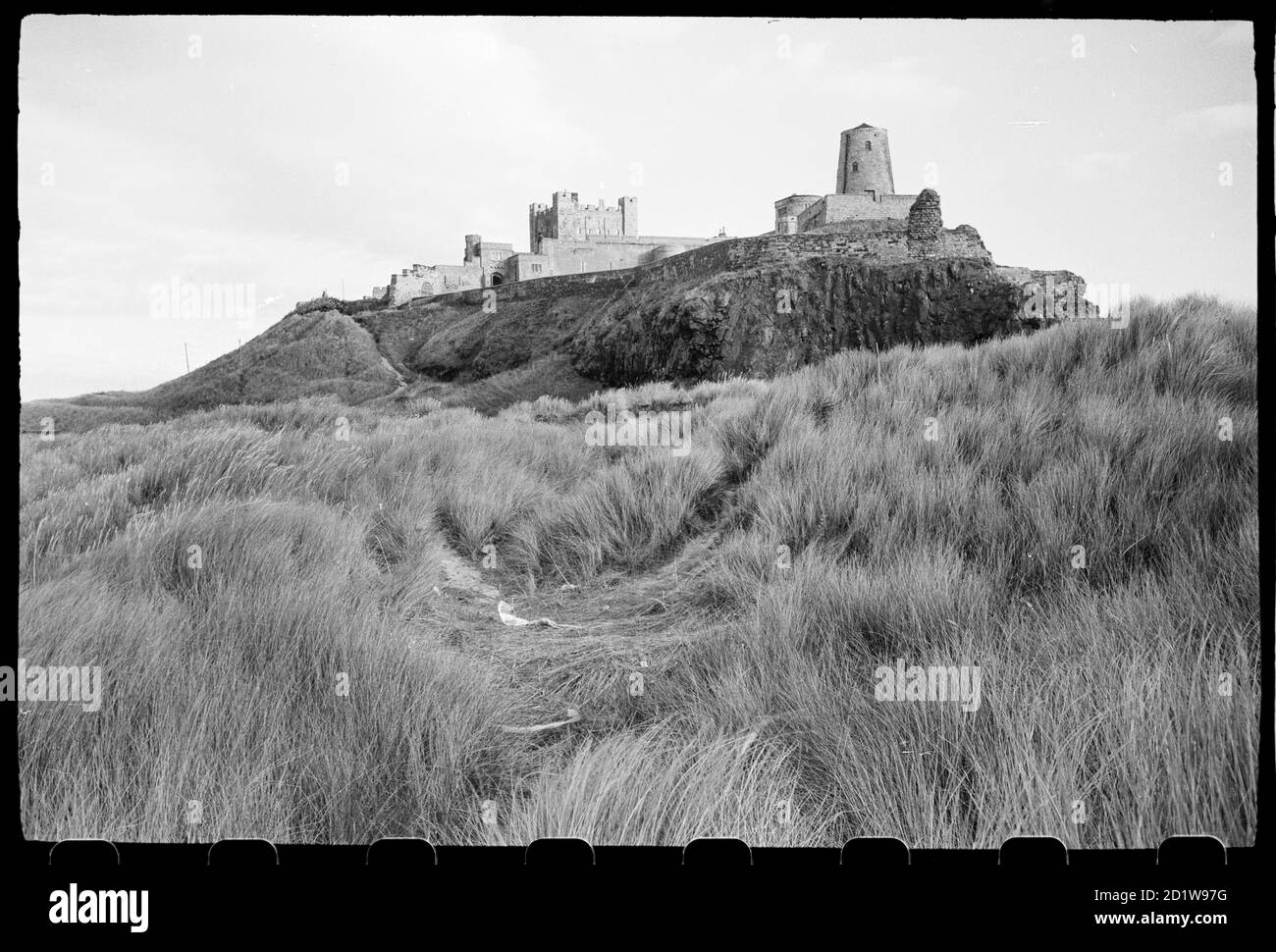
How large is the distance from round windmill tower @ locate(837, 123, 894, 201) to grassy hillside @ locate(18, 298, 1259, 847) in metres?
34.1

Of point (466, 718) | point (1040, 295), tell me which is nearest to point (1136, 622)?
point (466, 718)

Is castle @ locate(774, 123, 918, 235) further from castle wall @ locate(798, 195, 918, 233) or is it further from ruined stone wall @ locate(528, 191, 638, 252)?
ruined stone wall @ locate(528, 191, 638, 252)

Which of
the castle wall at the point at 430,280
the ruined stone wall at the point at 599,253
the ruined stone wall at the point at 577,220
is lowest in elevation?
the castle wall at the point at 430,280

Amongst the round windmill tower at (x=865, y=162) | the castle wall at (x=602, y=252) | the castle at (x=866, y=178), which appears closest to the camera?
the castle at (x=866, y=178)

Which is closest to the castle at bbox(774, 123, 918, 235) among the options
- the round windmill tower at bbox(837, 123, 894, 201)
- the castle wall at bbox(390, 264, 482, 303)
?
the round windmill tower at bbox(837, 123, 894, 201)

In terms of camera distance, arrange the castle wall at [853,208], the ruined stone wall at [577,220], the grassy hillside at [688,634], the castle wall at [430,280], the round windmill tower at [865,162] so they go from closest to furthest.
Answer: the grassy hillside at [688,634], the castle wall at [853,208], the round windmill tower at [865,162], the castle wall at [430,280], the ruined stone wall at [577,220]

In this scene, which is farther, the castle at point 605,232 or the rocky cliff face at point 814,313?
the castle at point 605,232

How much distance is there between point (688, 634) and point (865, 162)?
124 ft

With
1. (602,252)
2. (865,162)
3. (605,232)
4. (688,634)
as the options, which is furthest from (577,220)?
(688,634)

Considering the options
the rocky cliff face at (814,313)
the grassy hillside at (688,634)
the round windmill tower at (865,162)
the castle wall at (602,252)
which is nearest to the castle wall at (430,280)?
the castle wall at (602,252)

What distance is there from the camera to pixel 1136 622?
6.10 feet

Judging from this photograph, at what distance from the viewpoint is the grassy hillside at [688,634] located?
1445mm

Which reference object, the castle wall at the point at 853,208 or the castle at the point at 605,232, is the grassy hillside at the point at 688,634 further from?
the castle wall at the point at 853,208

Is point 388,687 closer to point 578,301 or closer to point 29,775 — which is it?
point 29,775
